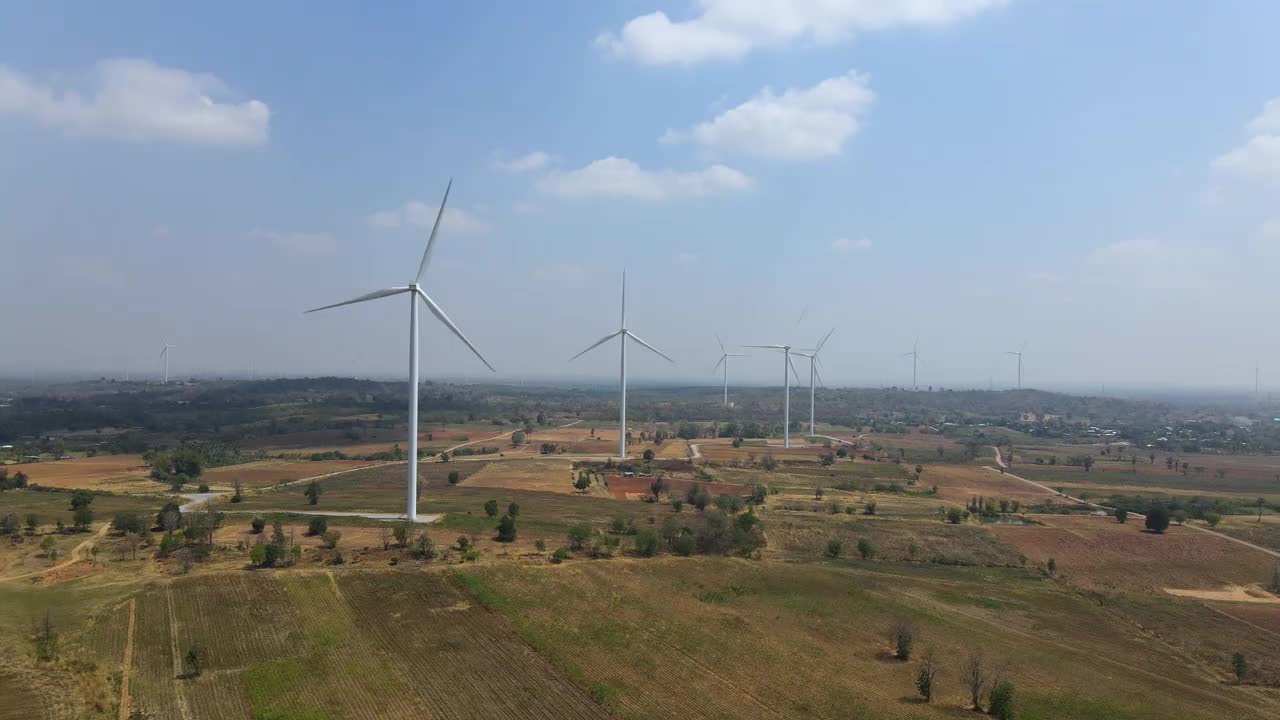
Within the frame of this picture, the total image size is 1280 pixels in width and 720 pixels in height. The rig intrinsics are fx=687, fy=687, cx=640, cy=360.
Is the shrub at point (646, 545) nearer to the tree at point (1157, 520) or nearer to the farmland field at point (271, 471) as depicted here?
the tree at point (1157, 520)

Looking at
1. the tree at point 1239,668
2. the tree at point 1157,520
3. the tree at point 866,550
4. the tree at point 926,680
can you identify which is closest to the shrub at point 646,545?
the tree at point 866,550

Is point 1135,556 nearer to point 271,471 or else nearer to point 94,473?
point 271,471

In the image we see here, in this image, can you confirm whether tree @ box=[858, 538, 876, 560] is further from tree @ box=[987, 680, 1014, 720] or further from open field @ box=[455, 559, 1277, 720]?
tree @ box=[987, 680, 1014, 720]

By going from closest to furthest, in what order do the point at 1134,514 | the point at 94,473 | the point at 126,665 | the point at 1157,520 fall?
the point at 126,665 → the point at 1157,520 → the point at 1134,514 → the point at 94,473

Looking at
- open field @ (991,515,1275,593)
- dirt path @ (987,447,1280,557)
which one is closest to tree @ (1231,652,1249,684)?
open field @ (991,515,1275,593)

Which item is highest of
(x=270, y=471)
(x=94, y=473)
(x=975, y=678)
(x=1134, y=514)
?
(x=975, y=678)

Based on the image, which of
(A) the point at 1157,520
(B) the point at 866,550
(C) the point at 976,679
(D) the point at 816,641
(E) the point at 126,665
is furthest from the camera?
(A) the point at 1157,520

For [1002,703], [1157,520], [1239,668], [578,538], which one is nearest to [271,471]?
[578,538]
